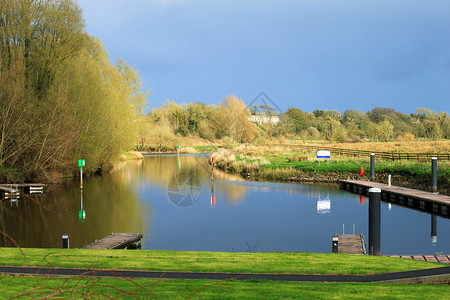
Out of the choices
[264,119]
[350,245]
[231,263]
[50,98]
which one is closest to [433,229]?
[350,245]

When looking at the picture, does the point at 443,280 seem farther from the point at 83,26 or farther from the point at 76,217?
the point at 83,26

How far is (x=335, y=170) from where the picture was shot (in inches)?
1380

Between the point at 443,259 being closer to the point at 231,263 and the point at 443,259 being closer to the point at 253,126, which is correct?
the point at 231,263

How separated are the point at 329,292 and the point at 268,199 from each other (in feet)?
60.5

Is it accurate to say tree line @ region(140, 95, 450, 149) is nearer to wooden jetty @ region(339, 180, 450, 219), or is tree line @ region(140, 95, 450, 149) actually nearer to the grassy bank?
wooden jetty @ region(339, 180, 450, 219)

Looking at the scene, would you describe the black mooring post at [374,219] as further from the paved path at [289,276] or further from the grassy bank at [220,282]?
the paved path at [289,276]

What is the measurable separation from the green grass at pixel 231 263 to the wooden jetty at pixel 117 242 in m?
2.93

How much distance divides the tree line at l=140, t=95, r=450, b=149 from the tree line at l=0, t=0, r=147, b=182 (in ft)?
111

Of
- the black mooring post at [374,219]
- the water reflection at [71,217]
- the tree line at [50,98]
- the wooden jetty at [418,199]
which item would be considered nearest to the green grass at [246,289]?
the black mooring post at [374,219]

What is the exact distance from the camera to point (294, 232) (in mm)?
16344

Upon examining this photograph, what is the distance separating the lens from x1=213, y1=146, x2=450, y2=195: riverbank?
28827mm

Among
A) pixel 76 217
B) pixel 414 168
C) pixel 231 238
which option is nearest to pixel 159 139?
pixel 414 168

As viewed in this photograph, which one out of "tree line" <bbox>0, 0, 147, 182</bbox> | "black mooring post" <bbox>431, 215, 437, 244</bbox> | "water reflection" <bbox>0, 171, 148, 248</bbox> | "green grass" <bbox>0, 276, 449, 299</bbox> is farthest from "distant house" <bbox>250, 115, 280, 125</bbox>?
"green grass" <bbox>0, 276, 449, 299</bbox>

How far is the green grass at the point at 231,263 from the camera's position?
25.5 feet
